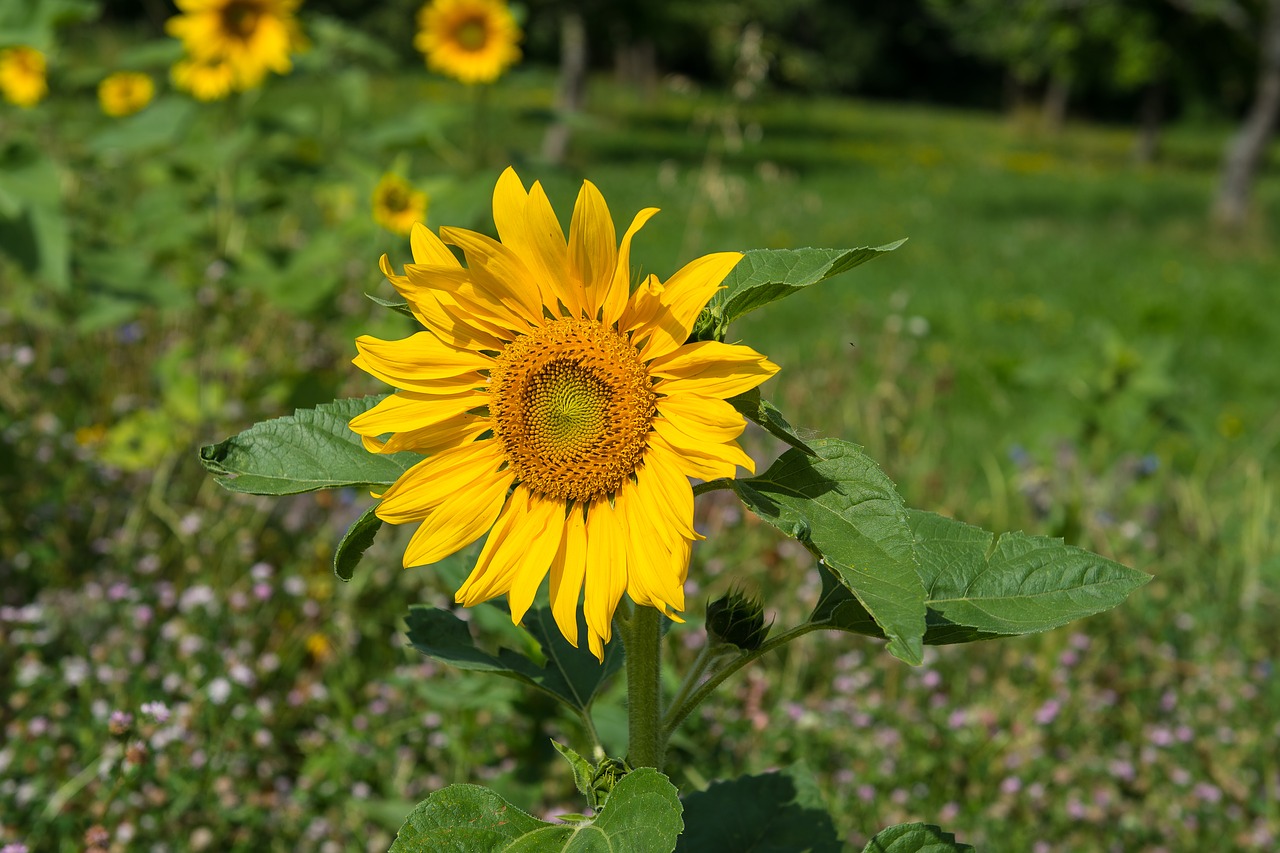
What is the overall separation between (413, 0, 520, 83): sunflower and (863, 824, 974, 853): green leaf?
3821 mm

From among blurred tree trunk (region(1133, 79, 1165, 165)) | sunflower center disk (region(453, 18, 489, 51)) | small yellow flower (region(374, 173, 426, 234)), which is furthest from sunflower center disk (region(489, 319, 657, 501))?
blurred tree trunk (region(1133, 79, 1165, 165))

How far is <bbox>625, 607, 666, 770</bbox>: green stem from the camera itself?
128 centimetres

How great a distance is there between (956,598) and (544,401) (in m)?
0.50

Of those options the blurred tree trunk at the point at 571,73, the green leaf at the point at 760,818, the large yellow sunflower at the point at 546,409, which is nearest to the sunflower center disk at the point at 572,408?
the large yellow sunflower at the point at 546,409

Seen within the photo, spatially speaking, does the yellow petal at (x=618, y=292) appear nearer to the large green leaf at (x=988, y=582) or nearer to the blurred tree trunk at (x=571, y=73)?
the large green leaf at (x=988, y=582)

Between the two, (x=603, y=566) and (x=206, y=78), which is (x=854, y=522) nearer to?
(x=603, y=566)

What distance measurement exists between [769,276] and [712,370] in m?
0.11

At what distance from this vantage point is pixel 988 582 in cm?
128

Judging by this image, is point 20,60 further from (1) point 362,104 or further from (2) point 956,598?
(2) point 956,598

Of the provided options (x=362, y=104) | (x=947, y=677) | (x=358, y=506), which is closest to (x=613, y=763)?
(x=947, y=677)

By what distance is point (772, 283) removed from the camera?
3.65ft

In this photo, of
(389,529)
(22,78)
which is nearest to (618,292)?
(389,529)

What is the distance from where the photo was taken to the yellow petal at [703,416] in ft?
3.57

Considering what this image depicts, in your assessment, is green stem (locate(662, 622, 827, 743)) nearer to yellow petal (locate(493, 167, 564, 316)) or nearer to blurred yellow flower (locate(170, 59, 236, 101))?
yellow petal (locate(493, 167, 564, 316))
